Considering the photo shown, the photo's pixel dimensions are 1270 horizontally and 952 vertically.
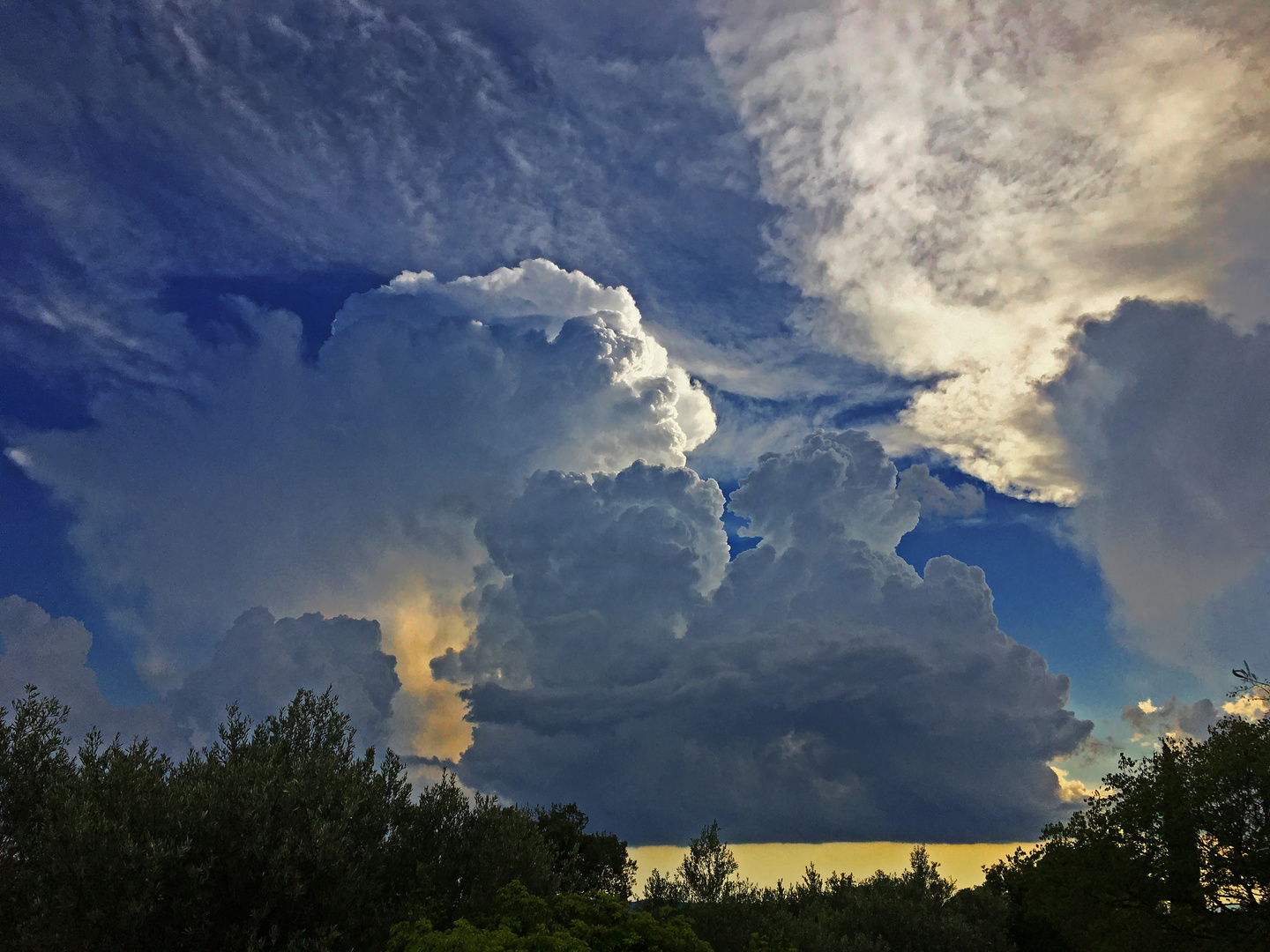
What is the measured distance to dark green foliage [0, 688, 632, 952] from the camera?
70.3 ft

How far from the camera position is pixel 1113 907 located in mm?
36906

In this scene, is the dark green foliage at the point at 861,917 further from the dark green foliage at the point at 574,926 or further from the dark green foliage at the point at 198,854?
the dark green foliage at the point at 198,854

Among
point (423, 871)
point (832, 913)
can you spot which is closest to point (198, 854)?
point (423, 871)

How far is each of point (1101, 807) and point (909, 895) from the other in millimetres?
17552

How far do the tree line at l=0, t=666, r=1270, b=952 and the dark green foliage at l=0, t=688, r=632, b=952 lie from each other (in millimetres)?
63

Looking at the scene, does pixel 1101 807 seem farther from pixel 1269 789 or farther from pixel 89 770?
pixel 89 770

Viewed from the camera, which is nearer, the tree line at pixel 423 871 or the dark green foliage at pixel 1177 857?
the tree line at pixel 423 871

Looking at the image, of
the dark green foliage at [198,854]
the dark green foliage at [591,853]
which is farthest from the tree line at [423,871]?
the dark green foliage at [591,853]

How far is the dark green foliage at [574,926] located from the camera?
80.7ft

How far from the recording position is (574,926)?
91.4 ft

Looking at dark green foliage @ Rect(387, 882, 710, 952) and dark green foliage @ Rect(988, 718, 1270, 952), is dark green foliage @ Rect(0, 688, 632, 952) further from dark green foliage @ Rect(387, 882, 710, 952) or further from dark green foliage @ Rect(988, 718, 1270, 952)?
dark green foliage @ Rect(988, 718, 1270, 952)

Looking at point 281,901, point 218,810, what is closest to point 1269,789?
point 281,901

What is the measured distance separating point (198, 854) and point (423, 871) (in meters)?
10.8

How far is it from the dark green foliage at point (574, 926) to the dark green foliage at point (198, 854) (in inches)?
94.9
